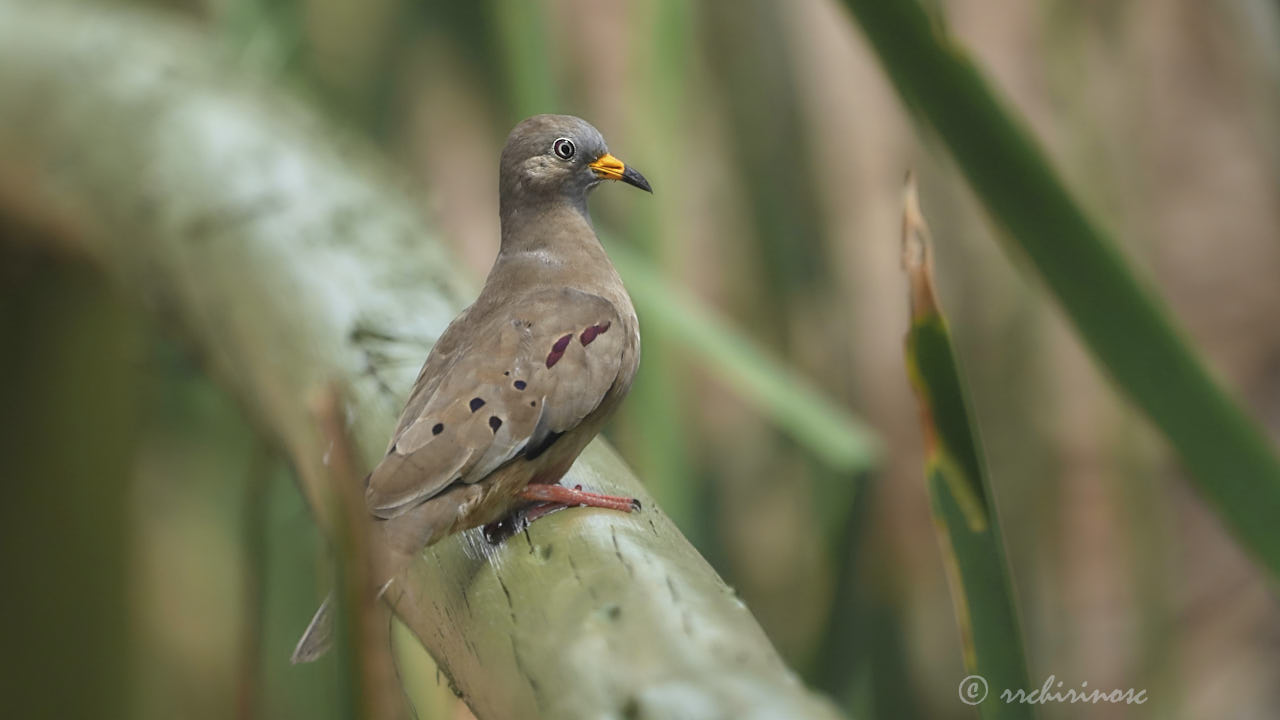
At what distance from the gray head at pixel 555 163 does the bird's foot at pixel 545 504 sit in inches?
7.3

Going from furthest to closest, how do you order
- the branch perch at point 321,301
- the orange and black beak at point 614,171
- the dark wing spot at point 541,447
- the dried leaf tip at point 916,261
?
the orange and black beak at point 614,171 < the dark wing spot at point 541,447 < the dried leaf tip at point 916,261 < the branch perch at point 321,301

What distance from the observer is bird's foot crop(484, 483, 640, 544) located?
0.58 m

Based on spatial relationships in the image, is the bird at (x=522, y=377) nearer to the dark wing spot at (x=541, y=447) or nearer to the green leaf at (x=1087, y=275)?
the dark wing spot at (x=541, y=447)

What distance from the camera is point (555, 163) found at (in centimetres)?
73

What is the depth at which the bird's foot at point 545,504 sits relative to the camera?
58 cm

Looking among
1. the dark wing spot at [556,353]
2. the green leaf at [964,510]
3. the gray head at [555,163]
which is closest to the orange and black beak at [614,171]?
the gray head at [555,163]

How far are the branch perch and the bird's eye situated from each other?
14cm

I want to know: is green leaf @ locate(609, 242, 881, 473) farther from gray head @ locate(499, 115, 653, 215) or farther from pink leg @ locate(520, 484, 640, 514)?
pink leg @ locate(520, 484, 640, 514)

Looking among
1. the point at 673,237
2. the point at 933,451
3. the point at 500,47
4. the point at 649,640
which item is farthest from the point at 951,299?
the point at 649,640

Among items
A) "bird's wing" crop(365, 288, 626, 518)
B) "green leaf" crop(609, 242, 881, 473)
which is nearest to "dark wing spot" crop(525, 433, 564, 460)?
"bird's wing" crop(365, 288, 626, 518)

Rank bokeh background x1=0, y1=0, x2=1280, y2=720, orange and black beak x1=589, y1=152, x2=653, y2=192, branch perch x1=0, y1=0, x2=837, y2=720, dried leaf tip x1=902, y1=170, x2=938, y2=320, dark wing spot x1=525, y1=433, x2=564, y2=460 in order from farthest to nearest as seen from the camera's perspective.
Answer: bokeh background x1=0, y1=0, x2=1280, y2=720 < orange and black beak x1=589, y1=152, x2=653, y2=192 < dark wing spot x1=525, y1=433, x2=564, y2=460 < dried leaf tip x1=902, y1=170, x2=938, y2=320 < branch perch x1=0, y1=0, x2=837, y2=720

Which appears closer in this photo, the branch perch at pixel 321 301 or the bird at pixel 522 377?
the branch perch at pixel 321 301

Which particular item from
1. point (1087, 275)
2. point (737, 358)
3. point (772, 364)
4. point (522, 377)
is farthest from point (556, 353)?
point (772, 364)

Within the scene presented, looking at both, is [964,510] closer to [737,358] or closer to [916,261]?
[916,261]
